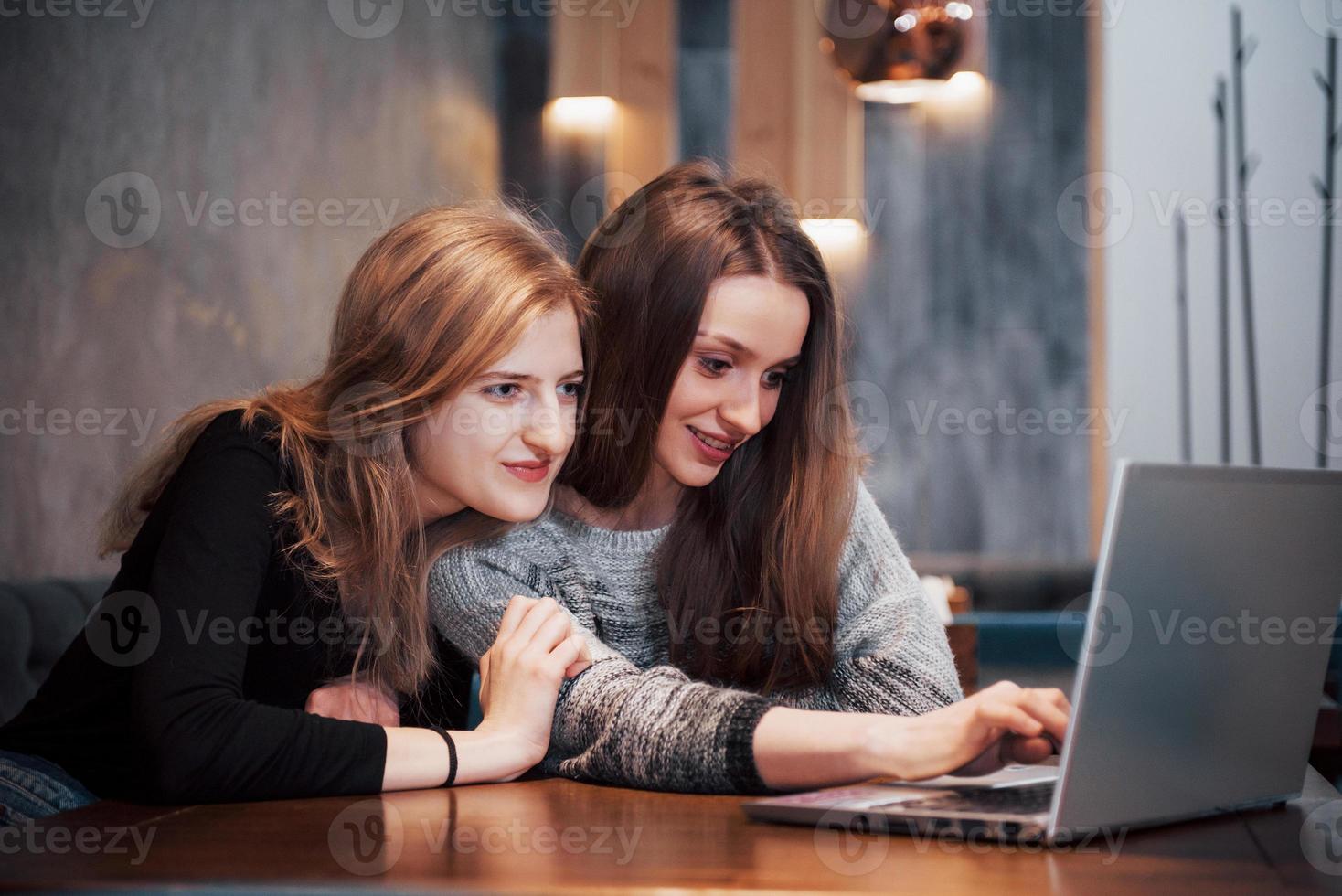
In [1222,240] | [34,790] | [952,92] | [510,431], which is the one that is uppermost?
[952,92]

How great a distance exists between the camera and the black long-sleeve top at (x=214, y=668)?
107cm

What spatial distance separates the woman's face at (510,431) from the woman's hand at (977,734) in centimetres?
51

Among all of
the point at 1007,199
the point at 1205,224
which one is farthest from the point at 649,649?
the point at 1205,224

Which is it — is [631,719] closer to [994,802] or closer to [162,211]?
[994,802]

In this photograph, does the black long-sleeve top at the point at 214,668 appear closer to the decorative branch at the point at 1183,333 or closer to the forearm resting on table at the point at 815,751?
the forearm resting on table at the point at 815,751

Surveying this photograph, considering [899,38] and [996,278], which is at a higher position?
[899,38]

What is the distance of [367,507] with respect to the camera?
139 centimetres

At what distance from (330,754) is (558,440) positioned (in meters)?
0.45

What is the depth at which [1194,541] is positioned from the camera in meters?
0.86

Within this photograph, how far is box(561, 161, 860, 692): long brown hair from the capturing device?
5.15 ft
